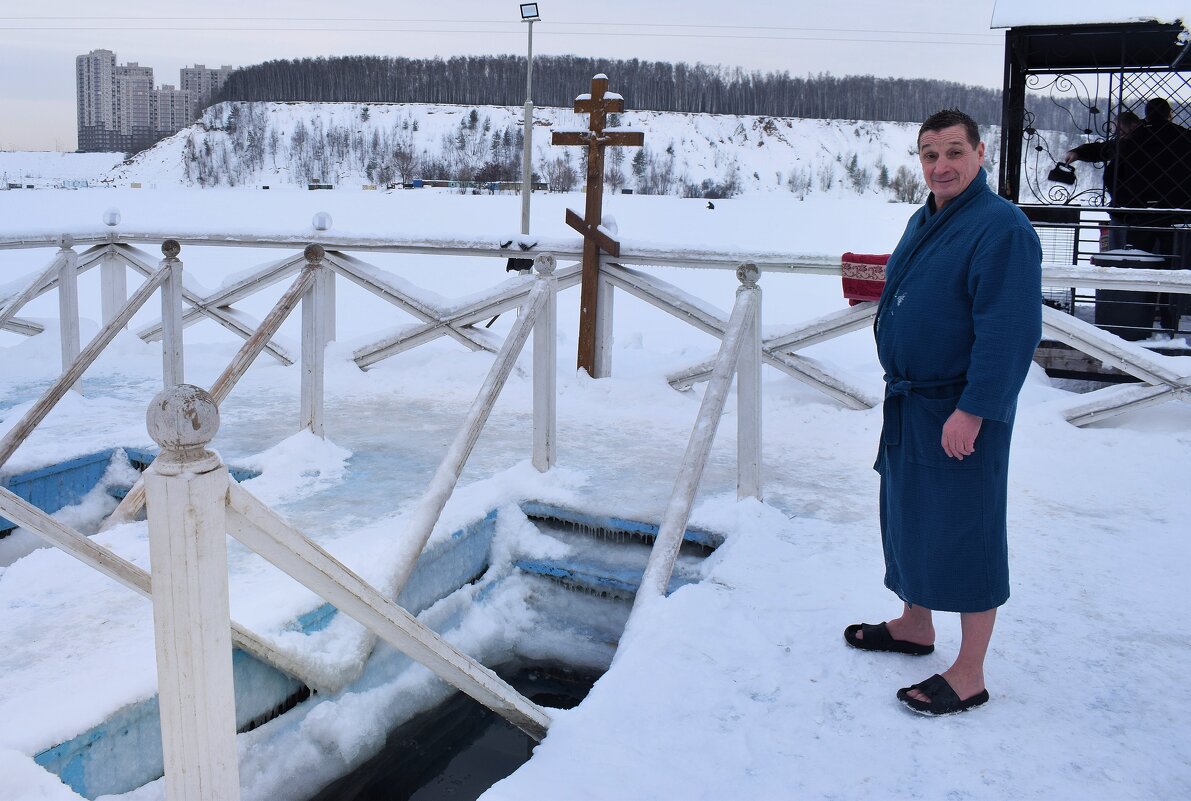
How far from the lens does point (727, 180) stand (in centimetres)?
7675

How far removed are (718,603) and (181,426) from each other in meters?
2.17

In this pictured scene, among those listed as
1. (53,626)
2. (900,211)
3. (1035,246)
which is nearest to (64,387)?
(53,626)

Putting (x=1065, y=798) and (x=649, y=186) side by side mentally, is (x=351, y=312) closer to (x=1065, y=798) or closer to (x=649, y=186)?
(x=1065, y=798)

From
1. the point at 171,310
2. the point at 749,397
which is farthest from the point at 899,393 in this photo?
the point at 171,310

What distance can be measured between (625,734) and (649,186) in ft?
237

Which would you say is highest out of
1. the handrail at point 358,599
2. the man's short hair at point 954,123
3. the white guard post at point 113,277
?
the man's short hair at point 954,123

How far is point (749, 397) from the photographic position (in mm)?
4305

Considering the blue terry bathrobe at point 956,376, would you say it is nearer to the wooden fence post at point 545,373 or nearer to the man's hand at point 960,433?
the man's hand at point 960,433

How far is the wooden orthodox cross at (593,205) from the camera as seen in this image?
6.70m

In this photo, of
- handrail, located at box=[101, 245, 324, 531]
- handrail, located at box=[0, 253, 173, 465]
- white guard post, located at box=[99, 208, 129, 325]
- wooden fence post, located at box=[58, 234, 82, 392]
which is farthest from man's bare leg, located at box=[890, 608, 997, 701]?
white guard post, located at box=[99, 208, 129, 325]

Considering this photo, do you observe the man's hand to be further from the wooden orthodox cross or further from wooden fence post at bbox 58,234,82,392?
wooden fence post at bbox 58,234,82,392

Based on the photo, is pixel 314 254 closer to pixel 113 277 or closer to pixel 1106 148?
pixel 113 277

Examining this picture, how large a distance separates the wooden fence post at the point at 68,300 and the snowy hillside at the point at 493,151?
2384 inches

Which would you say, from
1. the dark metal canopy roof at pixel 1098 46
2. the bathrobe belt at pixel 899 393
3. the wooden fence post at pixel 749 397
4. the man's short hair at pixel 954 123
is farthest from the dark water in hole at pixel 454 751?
the dark metal canopy roof at pixel 1098 46
